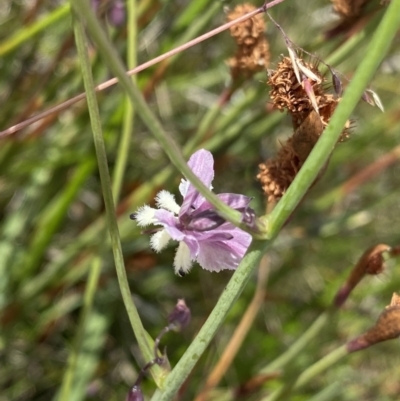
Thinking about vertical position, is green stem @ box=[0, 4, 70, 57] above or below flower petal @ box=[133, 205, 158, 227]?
above

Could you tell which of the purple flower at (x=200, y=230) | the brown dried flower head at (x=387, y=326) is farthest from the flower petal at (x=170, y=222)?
the brown dried flower head at (x=387, y=326)

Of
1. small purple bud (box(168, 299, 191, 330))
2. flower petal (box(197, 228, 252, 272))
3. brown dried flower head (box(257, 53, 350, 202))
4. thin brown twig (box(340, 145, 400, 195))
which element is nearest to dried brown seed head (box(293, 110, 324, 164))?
brown dried flower head (box(257, 53, 350, 202))

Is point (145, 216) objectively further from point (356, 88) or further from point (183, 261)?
point (356, 88)

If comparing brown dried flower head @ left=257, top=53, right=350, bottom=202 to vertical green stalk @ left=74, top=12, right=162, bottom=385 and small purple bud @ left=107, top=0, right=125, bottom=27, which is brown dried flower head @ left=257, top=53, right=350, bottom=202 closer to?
vertical green stalk @ left=74, top=12, right=162, bottom=385

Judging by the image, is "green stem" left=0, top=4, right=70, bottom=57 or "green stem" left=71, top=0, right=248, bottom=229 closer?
"green stem" left=71, top=0, right=248, bottom=229

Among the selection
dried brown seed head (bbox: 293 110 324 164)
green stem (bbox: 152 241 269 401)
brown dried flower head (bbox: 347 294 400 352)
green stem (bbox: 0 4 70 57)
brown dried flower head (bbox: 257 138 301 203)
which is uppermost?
green stem (bbox: 0 4 70 57)

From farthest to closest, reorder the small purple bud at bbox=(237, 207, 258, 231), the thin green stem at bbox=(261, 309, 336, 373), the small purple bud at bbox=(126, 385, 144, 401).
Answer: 1. the thin green stem at bbox=(261, 309, 336, 373)
2. the small purple bud at bbox=(126, 385, 144, 401)
3. the small purple bud at bbox=(237, 207, 258, 231)

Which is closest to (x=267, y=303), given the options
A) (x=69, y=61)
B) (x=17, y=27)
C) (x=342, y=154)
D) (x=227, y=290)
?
(x=342, y=154)

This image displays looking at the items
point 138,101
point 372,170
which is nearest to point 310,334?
point 138,101
